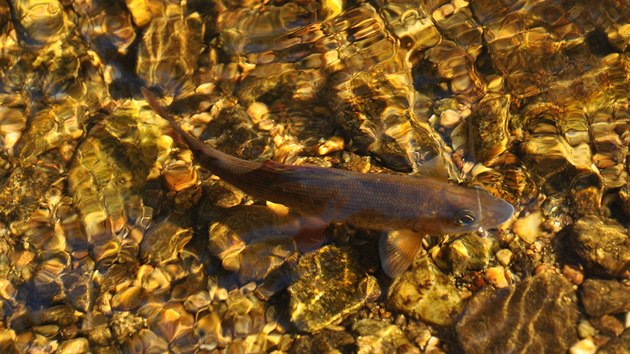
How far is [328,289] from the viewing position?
559 cm

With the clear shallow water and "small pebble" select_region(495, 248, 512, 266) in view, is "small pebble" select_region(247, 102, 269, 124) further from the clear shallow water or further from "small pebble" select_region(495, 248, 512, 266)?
"small pebble" select_region(495, 248, 512, 266)

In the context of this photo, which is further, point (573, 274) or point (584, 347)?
point (573, 274)

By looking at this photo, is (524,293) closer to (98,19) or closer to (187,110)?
(187,110)

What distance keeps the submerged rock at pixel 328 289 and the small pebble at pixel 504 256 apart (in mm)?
1343

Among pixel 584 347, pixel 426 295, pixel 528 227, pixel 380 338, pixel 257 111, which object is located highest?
pixel 257 111

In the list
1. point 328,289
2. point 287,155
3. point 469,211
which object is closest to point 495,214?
point 469,211

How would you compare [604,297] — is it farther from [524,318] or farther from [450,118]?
[450,118]

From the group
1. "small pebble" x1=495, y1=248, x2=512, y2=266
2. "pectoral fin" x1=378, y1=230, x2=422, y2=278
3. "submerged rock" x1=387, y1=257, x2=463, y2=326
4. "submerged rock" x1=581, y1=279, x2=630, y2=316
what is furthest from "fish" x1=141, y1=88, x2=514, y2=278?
"submerged rock" x1=581, y1=279, x2=630, y2=316

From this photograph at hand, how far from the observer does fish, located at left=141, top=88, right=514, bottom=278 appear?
523 centimetres

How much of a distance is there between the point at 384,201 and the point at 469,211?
82cm

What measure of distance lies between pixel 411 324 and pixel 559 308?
1466 mm

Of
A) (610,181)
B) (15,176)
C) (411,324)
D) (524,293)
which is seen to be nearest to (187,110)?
(15,176)

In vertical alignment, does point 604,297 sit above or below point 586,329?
above

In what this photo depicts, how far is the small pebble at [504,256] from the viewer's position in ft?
18.7
